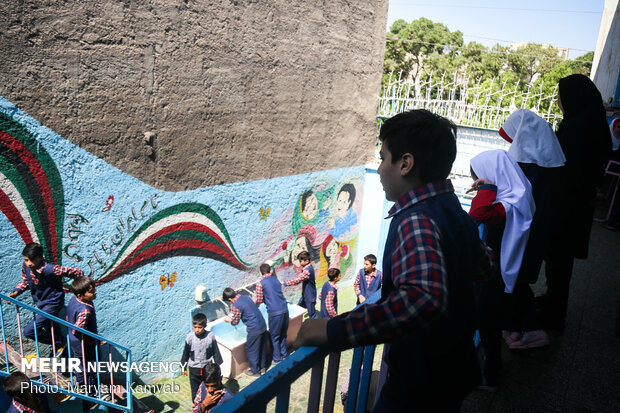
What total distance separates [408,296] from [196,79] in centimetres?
502

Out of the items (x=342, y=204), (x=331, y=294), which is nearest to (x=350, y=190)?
(x=342, y=204)

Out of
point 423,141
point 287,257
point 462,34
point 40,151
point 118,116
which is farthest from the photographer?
point 462,34

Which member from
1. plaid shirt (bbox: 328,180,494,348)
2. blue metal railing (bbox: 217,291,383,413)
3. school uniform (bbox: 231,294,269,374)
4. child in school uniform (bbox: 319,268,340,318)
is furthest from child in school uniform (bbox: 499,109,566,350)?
school uniform (bbox: 231,294,269,374)

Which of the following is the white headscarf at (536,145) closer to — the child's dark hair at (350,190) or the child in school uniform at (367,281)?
the child in school uniform at (367,281)

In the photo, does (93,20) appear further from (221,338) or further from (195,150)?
(221,338)

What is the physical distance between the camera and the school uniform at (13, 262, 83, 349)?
14.3 ft

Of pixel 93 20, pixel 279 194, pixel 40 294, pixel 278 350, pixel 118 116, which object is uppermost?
pixel 93 20

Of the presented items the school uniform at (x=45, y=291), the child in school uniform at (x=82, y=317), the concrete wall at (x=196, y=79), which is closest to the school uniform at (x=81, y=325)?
the child in school uniform at (x=82, y=317)

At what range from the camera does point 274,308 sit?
20.7ft

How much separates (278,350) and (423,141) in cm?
560

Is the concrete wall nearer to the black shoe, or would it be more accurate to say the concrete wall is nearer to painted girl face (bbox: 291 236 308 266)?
painted girl face (bbox: 291 236 308 266)

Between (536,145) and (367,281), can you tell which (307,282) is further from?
(536,145)

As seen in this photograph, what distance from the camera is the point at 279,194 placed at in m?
7.13

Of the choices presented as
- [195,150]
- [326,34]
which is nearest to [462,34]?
[326,34]
